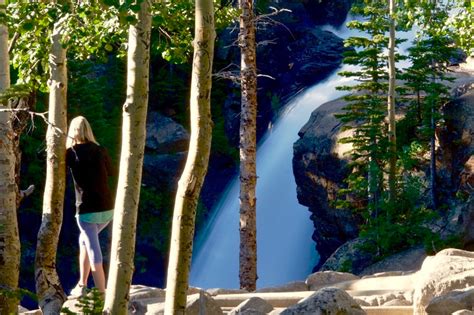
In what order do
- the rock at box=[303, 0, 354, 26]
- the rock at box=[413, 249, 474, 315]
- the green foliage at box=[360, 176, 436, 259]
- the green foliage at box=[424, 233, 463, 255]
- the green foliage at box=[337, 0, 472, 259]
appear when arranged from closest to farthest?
the rock at box=[413, 249, 474, 315]
the green foliage at box=[424, 233, 463, 255]
the green foliage at box=[360, 176, 436, 259]
the green foliage at box=[337, 0, 472, 259]
the rock at box=[303, 0, 354, 26]

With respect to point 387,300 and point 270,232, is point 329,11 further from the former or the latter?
point 387,300

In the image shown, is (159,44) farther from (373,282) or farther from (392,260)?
(392,260)

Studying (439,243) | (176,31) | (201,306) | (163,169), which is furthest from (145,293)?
(163,169)

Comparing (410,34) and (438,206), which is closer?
(438,206)

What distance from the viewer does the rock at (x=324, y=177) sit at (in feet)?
71.7

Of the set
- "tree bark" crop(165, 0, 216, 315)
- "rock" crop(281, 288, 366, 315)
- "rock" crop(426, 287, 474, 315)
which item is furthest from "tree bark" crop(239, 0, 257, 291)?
"tree bark" crop(165, 0, 216, 315)

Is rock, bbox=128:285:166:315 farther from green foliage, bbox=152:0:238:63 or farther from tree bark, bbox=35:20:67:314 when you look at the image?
green foliage, bbox=152:0:238:63

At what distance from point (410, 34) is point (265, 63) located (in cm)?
615

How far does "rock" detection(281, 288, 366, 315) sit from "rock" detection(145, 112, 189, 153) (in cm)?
2052

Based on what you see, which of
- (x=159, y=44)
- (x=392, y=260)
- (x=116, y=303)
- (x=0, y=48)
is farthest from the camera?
(x=392, y=260)

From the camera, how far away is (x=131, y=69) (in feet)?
18.5

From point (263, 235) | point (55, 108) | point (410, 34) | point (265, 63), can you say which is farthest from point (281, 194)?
point (55, 108)

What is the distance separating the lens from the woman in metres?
7.77

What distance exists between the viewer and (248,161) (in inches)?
500
